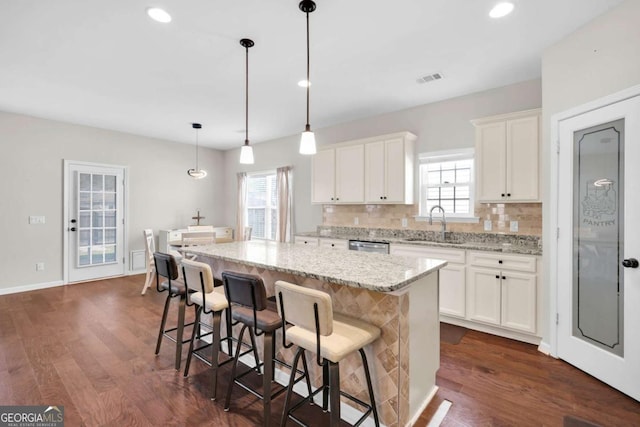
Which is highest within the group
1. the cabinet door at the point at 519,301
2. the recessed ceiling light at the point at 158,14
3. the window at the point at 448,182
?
the recessed ceiling light at the point at 158,14

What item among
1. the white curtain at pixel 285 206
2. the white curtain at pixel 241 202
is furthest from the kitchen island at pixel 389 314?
the white curtain at pixel 241 202

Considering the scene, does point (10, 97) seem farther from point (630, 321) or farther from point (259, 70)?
point (630, 321)

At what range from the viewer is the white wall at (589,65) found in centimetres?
217

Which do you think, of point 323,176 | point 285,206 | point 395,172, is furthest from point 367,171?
point 285,206

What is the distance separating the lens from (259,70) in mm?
3197

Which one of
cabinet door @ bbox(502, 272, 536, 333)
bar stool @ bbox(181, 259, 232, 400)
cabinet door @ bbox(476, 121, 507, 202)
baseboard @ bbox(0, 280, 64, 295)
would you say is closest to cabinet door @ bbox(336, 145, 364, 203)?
cabinet door @ bbox(476, 121, 507, 202)

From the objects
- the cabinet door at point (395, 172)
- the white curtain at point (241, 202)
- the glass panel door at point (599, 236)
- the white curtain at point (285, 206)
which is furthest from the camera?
the white curtain at point (241, 202)

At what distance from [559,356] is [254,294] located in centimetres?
274

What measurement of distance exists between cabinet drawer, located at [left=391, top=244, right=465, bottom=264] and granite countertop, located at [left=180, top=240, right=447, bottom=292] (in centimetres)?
134

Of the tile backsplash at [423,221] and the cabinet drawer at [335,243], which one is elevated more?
the tile backsplash at [423,221]

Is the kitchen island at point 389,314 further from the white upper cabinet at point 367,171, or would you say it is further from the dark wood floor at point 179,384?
the white upper cabinet at point 367,171

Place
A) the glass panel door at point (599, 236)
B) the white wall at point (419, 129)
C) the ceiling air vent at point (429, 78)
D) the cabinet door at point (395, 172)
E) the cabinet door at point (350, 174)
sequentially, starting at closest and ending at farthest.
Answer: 1. the glass panel door at point (599, 236)
2. the ceiling air vent at point (429, 78)
3. the white wall at point (419, 129)
4. the cabinet door at point (395, 172)
5. the cabinet door at point (350, 174)

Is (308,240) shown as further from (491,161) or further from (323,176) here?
(491,161)

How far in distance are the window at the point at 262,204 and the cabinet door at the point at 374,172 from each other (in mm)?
2355
